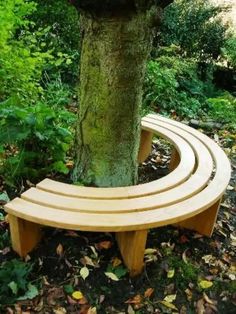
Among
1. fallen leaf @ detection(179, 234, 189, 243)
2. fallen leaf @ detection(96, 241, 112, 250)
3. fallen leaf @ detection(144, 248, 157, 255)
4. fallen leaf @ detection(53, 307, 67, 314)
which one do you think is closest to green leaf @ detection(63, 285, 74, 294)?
fallen leaf @ detection(53, 307, 67, 314)

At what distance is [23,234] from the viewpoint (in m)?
2.22

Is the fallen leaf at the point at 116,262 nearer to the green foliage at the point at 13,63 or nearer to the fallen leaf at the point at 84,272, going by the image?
the fallen leaf at the point at 84,272

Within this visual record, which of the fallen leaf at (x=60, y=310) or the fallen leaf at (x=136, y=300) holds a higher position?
the fallen leaf at (x=60, y=310)

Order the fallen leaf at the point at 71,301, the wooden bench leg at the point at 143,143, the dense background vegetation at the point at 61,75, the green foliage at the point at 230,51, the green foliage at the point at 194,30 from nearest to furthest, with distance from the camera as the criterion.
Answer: the fallen leaf at the point at 71,301 < the dense background vegetation at the point at 61,75 < the wooden bench leg at the point at 143,143 < the green foliage at the point at 194,30 < the green foliage at the point at 230,51

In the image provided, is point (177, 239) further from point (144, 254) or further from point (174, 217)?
point (174, 217)

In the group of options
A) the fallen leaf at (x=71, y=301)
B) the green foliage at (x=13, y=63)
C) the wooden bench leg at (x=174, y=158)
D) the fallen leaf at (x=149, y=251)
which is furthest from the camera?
the wooden bench leg at (x=174, y=158)

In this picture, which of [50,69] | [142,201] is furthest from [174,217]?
[50,69]

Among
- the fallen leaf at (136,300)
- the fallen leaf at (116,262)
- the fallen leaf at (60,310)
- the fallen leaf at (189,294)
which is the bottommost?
the fallen leaf at (189,294)

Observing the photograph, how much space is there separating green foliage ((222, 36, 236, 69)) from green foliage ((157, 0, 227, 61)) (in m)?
0.22

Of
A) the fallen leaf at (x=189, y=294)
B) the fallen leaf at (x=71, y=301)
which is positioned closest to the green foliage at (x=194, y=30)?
the fallen leaf at (x=189, y=294)

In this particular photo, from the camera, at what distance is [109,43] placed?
2252mm

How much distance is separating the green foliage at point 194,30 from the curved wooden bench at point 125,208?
5.05 m

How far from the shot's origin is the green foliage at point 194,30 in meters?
7.15

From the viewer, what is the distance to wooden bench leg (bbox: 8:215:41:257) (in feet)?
7.07
